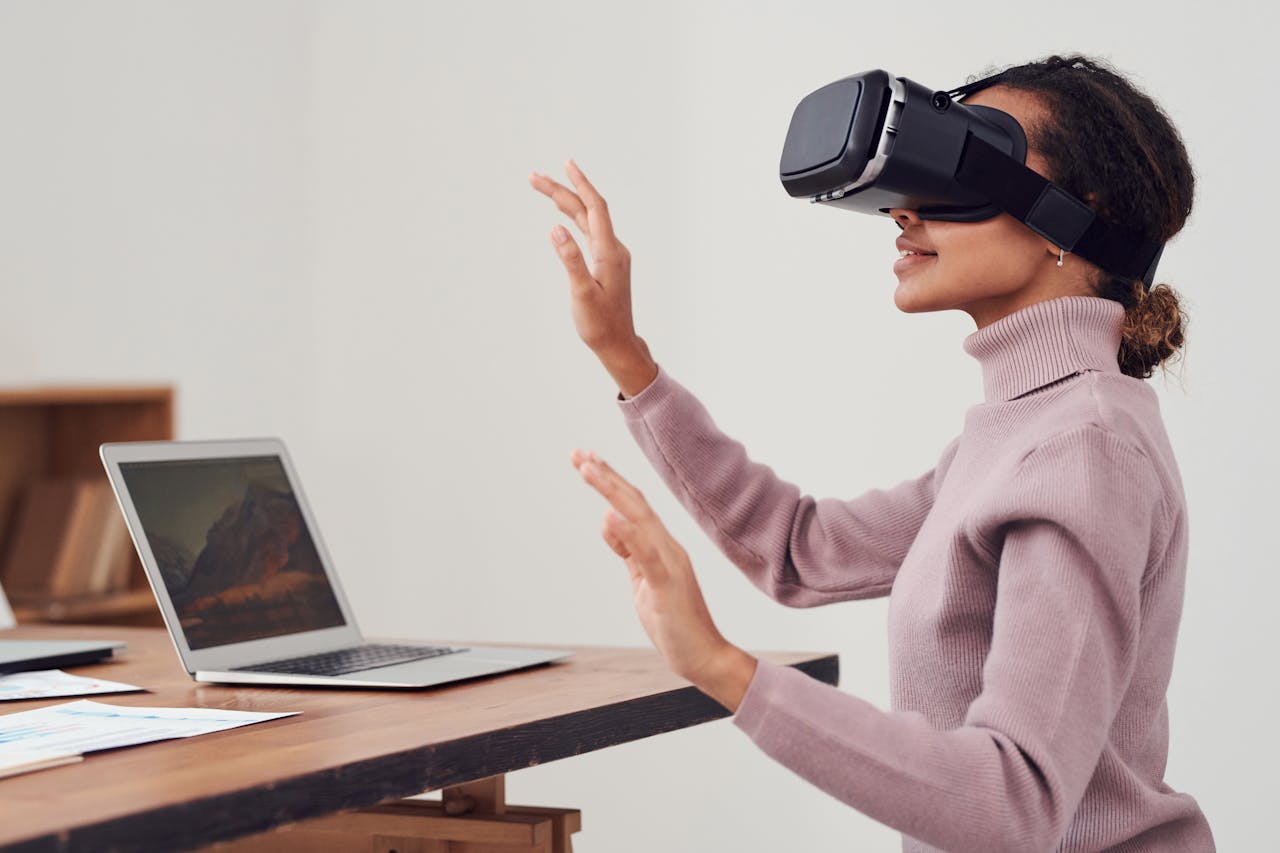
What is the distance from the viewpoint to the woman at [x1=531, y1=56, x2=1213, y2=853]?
1.07 metres

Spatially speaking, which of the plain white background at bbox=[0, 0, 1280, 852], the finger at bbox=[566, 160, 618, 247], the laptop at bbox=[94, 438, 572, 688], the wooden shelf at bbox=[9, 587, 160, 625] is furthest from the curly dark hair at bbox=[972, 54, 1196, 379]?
the wooden shelf at bbox=[9, 587, 160, 625]

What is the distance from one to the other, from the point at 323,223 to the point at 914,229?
2.95 m

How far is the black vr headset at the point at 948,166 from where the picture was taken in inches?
52.5

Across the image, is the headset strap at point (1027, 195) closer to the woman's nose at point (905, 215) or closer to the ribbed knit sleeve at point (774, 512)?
the woman's nose at point (905, 215)

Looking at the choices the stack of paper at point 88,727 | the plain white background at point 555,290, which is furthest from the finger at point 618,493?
the plain white background at point 555,290

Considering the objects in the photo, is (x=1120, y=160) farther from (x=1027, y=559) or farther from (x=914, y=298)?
(x=1027, y=559)

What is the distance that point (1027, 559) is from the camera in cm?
113

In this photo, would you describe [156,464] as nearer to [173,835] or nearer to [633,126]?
[173,835]

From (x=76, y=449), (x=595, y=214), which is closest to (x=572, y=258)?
(x=595, y=214)

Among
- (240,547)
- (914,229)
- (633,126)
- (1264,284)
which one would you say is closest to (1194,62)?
(1264,284)

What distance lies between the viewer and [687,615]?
1081 mm

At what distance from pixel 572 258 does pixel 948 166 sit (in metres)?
0.45

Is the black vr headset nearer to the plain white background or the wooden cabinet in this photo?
the plain white background

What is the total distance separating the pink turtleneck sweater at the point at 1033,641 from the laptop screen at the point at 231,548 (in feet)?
2.52
